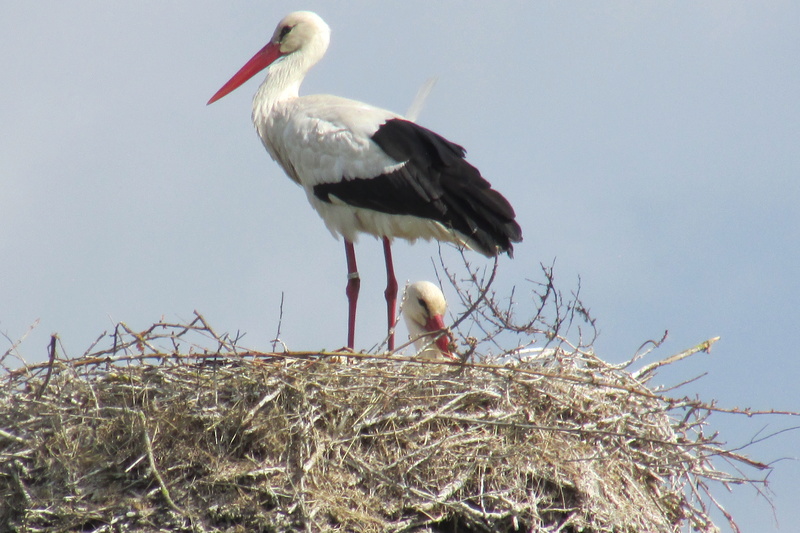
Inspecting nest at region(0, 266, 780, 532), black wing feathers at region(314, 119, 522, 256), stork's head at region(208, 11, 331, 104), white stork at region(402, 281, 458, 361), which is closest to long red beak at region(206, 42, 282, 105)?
stork's head at region(208, 11, 331, 104)

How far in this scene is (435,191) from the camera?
5727 millimetres

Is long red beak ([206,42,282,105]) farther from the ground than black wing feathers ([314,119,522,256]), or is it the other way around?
long red beak ([206,42,282,105])

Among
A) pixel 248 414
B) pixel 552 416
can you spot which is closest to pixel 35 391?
pixel 248 414

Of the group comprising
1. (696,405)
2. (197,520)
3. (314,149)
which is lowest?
(197,520)

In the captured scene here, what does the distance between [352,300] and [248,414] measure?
2.15 metres

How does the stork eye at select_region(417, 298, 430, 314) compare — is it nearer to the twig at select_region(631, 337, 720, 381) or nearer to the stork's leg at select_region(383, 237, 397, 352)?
the stork's leg at select_region(383, 237, 397, 352)

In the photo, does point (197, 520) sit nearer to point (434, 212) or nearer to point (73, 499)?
point (73, 499)

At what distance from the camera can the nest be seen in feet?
13.6

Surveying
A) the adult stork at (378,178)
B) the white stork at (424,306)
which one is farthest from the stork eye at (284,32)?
the white stork at (424,306)

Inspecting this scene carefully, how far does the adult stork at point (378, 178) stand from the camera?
18.7 feet

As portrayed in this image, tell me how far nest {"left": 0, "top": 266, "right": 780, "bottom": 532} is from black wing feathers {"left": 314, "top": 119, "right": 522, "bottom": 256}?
1.17 m

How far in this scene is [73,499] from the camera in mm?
4141

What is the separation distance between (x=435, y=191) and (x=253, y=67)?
6.10 ft

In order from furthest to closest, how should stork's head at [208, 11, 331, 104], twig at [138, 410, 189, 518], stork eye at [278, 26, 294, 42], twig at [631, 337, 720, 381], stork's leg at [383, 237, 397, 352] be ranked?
stork eye at [278, 26, 294, 42] → stork's head at [208, 11, 331, 104] → stork's leg at [383, 237, 397, 352] → twig at [631, 337, 720, 381] → twig at [138, 410, 189, 518]
